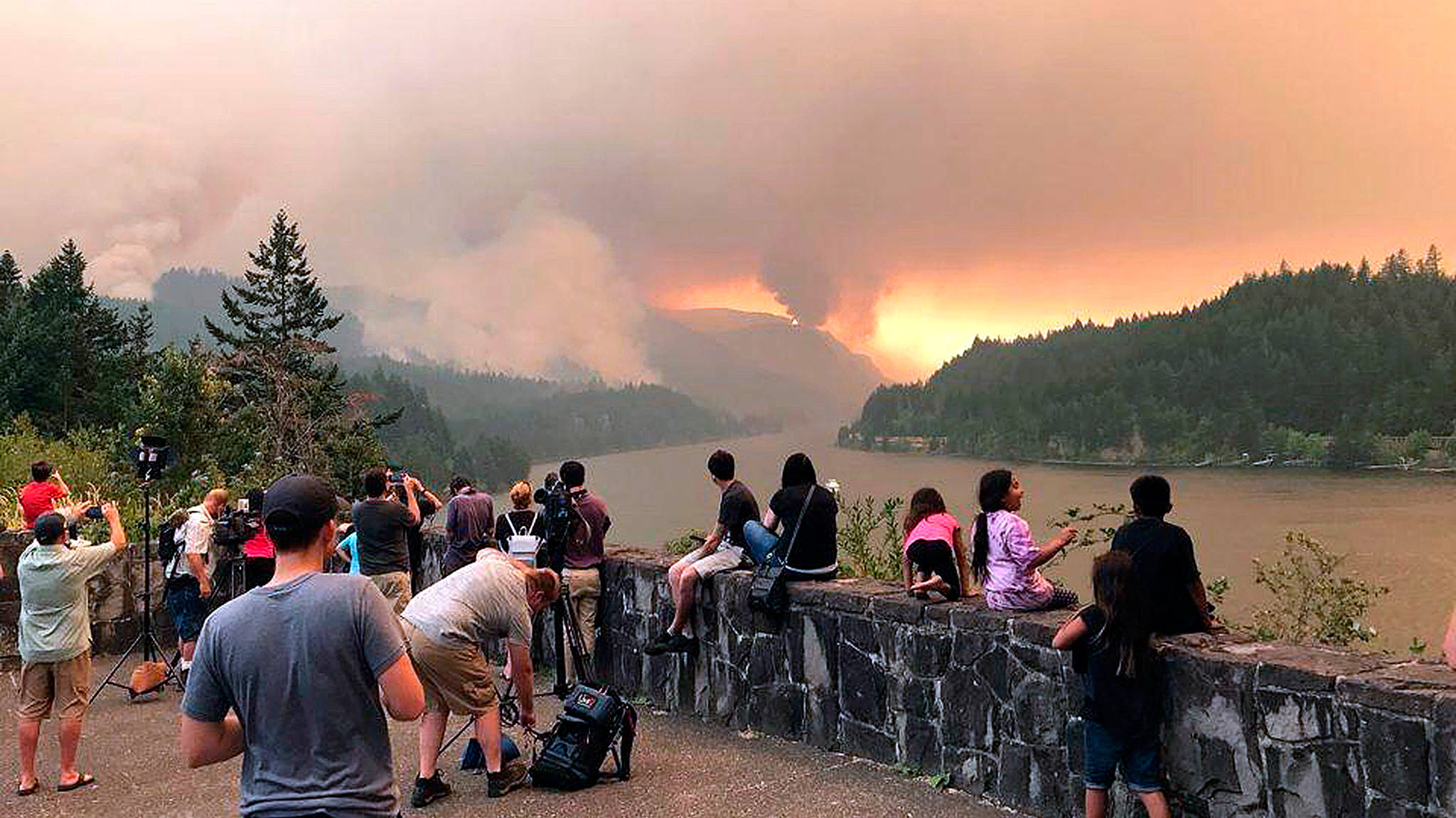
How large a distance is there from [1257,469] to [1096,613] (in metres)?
114

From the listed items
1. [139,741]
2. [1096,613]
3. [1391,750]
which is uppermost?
[1096,613]

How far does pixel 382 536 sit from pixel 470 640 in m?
3.22

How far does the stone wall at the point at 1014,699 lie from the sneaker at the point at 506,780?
175cm

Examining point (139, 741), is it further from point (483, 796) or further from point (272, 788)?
point (272, 788)

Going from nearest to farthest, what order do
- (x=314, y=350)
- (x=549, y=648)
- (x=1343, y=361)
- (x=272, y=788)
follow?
(x=272, y=788) < (x=549, y=648) < (x=314, y=350) < (x=1343, y=361)

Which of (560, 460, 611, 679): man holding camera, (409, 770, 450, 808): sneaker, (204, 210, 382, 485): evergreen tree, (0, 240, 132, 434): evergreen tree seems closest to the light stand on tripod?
(560, 460, 611, 679): man holding camera

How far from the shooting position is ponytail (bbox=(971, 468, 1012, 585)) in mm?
5371

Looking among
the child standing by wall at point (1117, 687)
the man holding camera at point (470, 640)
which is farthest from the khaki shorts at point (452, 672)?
the child standing by wall at point (1117, 687)

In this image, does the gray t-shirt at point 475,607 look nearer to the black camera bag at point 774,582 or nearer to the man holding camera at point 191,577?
the black camera bag at point 774,582

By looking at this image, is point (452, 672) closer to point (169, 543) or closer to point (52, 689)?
point (52, 689)

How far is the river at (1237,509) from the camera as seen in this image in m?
37.4

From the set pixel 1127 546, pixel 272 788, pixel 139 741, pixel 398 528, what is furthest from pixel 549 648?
pixel 272 788

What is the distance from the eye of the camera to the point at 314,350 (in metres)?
48.8

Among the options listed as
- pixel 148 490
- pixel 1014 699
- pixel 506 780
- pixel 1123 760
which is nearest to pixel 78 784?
pixel 506 780
